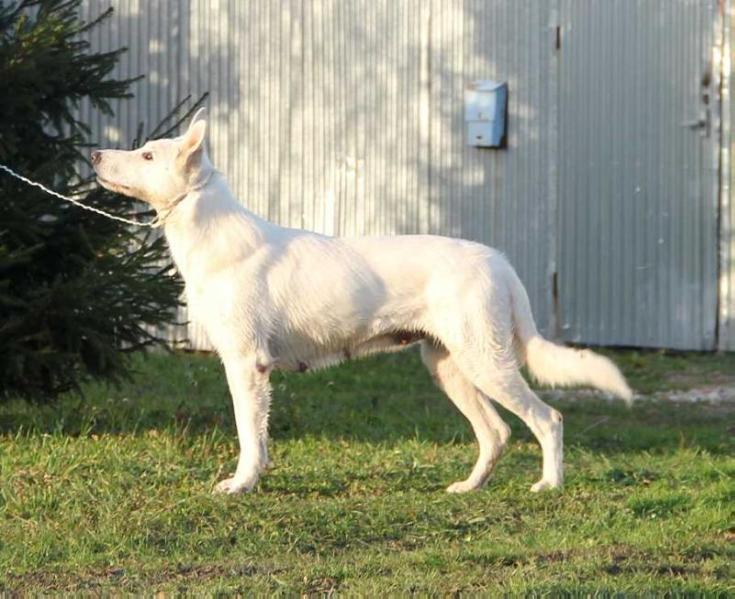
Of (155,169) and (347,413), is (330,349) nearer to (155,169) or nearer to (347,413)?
(155,169)

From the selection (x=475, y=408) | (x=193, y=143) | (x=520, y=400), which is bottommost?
(x=475, y=408)

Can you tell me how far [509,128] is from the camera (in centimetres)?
1574

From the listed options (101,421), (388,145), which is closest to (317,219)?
(388,145)

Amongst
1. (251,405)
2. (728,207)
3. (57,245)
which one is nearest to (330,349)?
(251,405)

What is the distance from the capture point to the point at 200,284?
889 centimetres

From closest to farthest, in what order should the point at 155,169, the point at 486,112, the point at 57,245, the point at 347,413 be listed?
the point at 155,169, the point at 57,245, the point at 347,413, the point at 486,112

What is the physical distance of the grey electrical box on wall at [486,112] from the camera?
15.6 metres

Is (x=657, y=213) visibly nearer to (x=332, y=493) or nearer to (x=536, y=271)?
(x=536, y=271)

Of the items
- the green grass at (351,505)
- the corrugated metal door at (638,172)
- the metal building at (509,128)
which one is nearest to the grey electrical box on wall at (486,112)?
the metal building at (509,128)

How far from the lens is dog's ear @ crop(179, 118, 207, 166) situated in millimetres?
8672

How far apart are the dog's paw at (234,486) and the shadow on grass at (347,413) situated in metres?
1.86

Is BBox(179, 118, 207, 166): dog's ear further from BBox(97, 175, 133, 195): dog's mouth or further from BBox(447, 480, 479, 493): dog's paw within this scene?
BBox(447, 480, 479, 493): dog's paw

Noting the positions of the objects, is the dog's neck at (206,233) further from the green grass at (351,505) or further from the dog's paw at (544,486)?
the dog's paw at (544,486)

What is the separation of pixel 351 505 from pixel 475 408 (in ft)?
3.98
